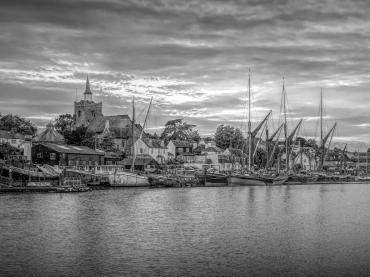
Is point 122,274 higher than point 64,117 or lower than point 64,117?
lower

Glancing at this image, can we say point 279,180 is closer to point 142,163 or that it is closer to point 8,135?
point 142,163

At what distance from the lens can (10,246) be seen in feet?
123

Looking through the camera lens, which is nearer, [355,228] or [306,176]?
[355,228]

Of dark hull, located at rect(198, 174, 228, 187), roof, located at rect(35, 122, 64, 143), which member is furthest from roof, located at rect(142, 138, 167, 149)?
dark hull, located at rect(198, 174, 228, 187)

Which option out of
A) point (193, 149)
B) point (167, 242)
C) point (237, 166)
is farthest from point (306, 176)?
point (167, 242)

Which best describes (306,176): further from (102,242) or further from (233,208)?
(102,242)

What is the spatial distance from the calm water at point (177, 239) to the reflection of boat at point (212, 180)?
5138cm

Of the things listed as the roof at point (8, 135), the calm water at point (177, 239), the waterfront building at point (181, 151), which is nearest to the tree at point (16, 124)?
the roof at point (8, 135)

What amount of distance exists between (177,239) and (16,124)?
112m

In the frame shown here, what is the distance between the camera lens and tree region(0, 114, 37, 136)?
140 metres

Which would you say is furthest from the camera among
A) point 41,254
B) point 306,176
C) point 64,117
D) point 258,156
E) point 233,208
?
point 258,156

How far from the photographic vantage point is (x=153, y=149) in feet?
504

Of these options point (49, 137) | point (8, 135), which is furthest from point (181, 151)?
point (8, 135)

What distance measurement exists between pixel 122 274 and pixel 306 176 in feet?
438
